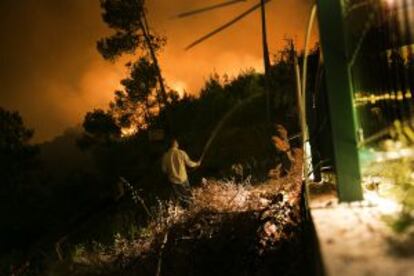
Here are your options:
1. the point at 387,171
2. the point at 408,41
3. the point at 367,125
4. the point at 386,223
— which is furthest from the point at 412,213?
the point at 408,41

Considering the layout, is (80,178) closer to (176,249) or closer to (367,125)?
(176,249)

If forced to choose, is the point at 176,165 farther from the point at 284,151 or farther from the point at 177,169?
the point at 284,151

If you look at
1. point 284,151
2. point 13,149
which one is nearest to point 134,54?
point 13,149

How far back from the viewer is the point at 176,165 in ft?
39.8

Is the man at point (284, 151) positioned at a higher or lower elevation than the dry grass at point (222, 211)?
higher

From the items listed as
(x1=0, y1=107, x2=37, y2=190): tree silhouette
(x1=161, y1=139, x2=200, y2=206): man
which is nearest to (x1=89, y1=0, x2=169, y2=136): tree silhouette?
(x1=0, y1=107, x2=37, y2=190): tree silhouette

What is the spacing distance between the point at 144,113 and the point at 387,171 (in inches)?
1274

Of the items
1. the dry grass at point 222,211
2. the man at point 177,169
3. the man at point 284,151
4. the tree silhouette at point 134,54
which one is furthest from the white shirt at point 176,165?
the tree silhouette at point 134,54

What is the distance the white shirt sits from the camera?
472 inches

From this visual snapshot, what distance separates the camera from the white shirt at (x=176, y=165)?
39.3ft

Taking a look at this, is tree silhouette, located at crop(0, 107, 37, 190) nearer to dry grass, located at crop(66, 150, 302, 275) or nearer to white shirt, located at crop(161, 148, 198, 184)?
white shirt, located at crop(161, 148, 198, 184)

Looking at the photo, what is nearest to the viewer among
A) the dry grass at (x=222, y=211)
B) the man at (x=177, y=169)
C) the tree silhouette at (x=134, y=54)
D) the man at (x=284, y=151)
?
the dry grass at (x=222, y=211)

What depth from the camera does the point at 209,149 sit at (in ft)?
76.5

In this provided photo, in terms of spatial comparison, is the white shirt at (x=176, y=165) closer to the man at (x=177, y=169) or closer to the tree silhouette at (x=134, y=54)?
the man at (x=177, y=169)
